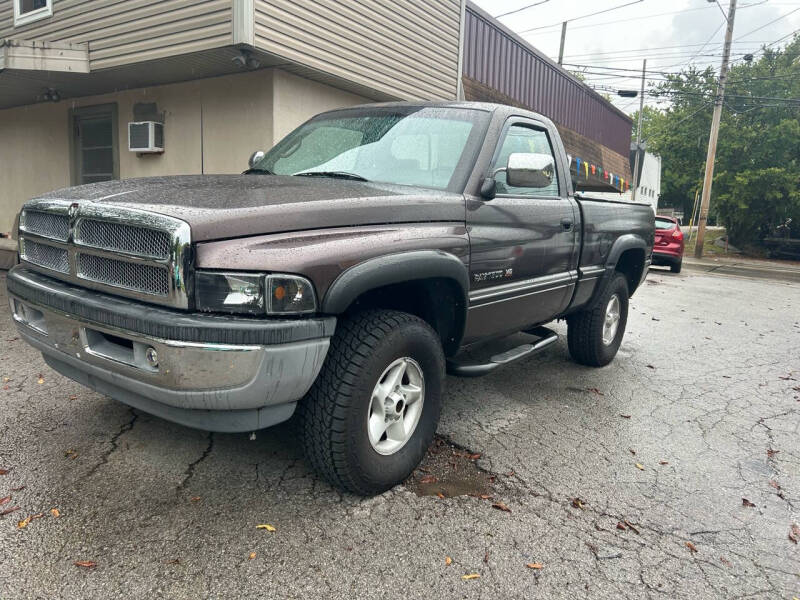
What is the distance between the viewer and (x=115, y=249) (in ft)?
8.16

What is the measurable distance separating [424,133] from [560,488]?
215 centimetres

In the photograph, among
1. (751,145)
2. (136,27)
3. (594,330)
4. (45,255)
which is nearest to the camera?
(45,255)

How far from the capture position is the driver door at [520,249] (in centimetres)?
338

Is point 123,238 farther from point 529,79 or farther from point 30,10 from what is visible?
point 529,79

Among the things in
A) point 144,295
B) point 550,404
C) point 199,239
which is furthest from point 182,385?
point 550,404

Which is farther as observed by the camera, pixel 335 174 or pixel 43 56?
pixel 43 56

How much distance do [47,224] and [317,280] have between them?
1.48 metres

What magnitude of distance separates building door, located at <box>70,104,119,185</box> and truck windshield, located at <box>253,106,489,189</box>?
7.05 m

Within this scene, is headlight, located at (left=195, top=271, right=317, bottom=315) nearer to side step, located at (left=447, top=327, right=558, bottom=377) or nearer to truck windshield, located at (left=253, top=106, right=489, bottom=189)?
truck windshield, located at (left=253, top=106, right=489, bottom=189)

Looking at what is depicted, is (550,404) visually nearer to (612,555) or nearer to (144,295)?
(612,555)

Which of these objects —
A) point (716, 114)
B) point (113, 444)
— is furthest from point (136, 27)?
point (716, 114)

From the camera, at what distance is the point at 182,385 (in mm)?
2297

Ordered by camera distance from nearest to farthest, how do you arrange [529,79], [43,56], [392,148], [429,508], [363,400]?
1. [363,400]
2. [429,508]
3. [392,148]
4. [43,56]
5. [529,79]

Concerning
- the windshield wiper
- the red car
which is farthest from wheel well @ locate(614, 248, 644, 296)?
the red car
